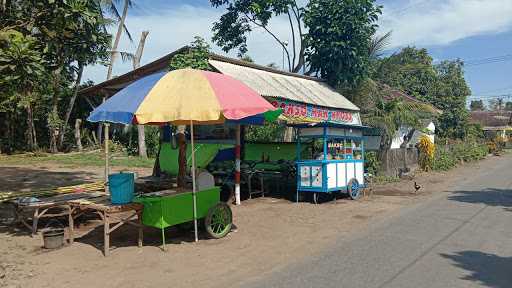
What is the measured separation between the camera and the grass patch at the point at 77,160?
19.6 meters

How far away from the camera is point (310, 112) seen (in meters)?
14.0

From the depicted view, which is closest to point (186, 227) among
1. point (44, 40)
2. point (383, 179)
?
point (44, 40)

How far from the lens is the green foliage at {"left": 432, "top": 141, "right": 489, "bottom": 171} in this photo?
22.6m

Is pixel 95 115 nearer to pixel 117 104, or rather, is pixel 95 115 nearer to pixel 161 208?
pixel 117 104

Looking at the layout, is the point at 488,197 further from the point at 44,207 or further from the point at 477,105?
the point at 477,105

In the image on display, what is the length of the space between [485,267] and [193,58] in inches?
332

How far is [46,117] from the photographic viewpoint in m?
24.6

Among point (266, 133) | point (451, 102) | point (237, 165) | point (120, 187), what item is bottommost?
point (120, 187)

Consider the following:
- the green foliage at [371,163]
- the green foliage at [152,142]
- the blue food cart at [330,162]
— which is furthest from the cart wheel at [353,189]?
the green foliage at [152,142]

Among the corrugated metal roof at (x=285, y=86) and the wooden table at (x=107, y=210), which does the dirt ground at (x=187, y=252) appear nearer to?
the wooden table at (x=107, y=210)

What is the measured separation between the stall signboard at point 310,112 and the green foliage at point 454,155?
8.15 m

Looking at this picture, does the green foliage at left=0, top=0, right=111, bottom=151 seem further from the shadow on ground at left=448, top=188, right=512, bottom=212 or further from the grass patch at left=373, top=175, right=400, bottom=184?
the grass patch at left=373, top=175, right=400, bottom=184

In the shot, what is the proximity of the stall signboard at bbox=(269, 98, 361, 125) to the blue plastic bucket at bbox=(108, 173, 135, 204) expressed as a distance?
6.34m

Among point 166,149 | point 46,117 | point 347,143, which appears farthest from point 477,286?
point 46,117
